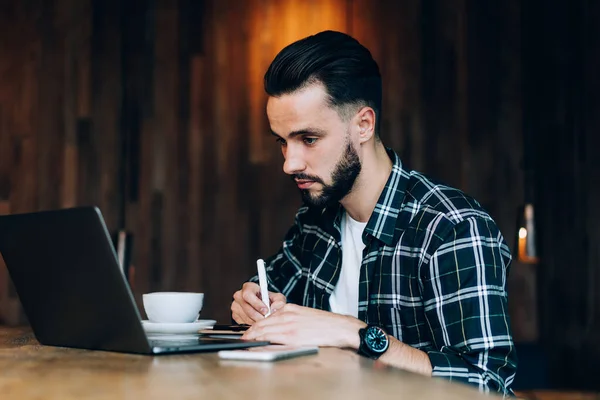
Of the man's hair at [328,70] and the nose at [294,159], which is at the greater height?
the man's hair at [328,70]

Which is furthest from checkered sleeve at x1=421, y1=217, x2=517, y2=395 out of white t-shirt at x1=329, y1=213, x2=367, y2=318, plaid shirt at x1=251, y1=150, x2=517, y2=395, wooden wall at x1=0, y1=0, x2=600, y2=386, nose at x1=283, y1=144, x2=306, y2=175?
wooden wall at x1=0, y1=0, x2=600, y2=386

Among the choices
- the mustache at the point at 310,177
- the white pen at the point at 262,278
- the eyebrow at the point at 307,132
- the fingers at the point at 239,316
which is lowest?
the fingers at the point at 239,316

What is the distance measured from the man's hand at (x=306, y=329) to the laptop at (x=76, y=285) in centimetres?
5

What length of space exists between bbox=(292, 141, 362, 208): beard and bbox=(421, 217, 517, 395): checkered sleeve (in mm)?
335

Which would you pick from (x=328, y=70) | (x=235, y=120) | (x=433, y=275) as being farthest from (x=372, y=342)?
(x=235, y=120)

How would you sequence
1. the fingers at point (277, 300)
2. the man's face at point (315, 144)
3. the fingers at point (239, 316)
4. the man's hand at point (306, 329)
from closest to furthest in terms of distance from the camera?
the man's hand at point (306, 329) < the fingers at point (277, 300) < the fingers at point (239, 316) < the man's face at point (315, 144)

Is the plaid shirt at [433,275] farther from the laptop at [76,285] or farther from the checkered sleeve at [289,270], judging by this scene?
the laptop at [76,285]

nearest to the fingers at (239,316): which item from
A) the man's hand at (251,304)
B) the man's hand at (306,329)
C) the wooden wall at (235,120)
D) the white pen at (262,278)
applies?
the man's hand at (251,304)

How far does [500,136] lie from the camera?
172 inches

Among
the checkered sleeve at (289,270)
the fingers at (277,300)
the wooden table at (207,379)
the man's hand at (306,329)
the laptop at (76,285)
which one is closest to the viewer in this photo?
the wooden table at (207,379)

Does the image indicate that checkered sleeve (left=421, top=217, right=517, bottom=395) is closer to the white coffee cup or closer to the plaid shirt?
the plaid shirt

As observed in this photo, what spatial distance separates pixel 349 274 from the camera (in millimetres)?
1958

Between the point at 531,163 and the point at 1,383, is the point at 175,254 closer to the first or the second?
the point at 531,163

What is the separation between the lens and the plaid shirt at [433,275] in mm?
1495
